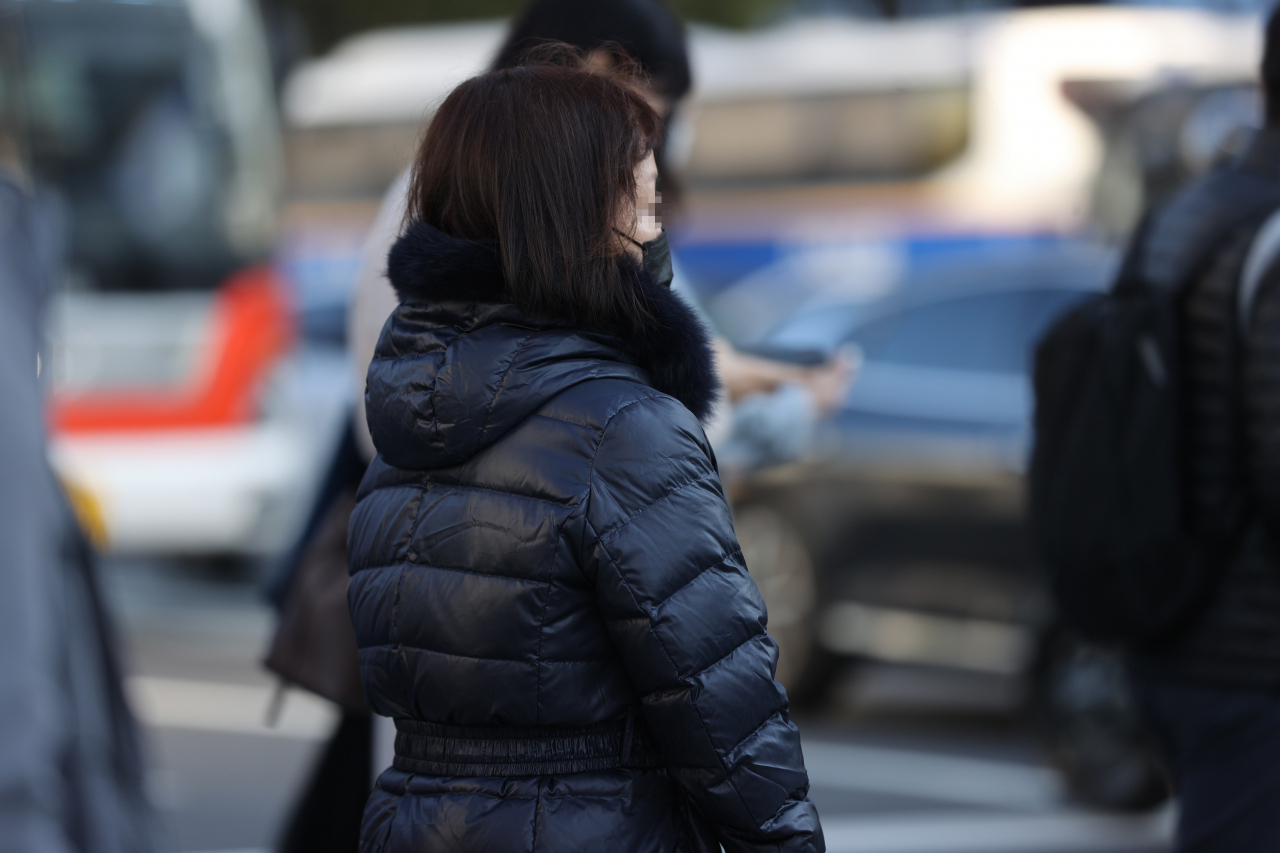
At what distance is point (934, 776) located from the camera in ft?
18.6

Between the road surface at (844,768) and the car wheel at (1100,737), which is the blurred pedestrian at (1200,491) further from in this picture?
the car wheel at (1100,737)

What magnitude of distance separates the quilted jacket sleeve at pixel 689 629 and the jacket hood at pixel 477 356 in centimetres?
10

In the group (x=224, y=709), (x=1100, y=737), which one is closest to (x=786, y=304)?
(x=1100, y=737)

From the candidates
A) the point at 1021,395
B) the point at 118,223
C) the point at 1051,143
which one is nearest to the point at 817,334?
the point at 1021,395

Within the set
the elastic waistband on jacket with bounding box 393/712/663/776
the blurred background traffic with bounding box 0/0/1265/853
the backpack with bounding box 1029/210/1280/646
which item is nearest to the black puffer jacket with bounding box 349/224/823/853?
the elastic waistband on jacket with bounding box 393/712/663/776

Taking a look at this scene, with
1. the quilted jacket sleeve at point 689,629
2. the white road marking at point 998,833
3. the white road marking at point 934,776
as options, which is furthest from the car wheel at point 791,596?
the quilted jacket sleeve at point 689,629

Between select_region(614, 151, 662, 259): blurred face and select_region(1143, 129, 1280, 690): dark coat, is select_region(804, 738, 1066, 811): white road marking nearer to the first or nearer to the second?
select_region(1143, 129, 1280, 690): dark coat

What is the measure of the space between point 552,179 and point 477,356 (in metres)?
0.24

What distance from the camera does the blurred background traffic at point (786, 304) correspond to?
554 centimetres

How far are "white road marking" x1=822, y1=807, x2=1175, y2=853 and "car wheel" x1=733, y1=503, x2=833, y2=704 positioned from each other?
1.26m

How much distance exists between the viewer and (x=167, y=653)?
25.3 feet

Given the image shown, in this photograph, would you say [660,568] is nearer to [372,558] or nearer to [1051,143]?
[372,558]

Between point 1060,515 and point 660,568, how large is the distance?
1191mm

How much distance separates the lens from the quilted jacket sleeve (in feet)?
5.67
